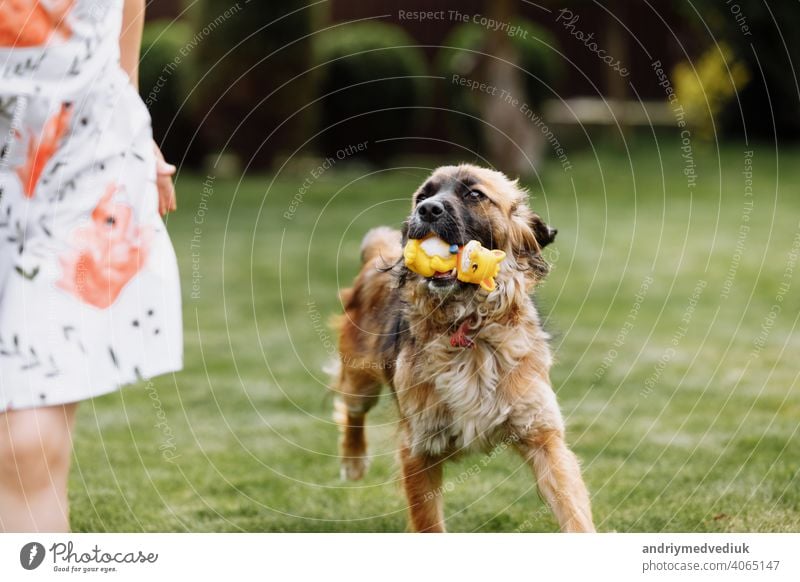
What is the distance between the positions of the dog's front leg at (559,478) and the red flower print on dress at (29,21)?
2457 mm

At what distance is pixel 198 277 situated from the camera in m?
12.5

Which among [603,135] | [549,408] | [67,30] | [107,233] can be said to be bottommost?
[549,408]

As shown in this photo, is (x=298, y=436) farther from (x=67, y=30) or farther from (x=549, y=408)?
(x=67, y=30)

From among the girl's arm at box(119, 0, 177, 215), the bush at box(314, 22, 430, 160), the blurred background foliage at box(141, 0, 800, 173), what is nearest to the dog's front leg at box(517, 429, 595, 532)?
the girl's arm at box(119, 0, 177, 215)

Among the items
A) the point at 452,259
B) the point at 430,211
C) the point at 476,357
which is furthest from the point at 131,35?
the point at 476,357

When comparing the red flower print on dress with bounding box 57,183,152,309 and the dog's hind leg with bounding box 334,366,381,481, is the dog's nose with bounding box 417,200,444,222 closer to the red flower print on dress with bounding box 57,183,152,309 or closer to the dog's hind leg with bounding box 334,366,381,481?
the red flower print on dress with bounding box 57,183,152,309

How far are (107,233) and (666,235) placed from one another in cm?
1137

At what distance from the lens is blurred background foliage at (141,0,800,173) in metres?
17.1

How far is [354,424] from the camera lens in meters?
6.38

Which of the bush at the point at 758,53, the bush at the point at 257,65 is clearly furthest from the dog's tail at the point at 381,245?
the bush at the point at 257,65

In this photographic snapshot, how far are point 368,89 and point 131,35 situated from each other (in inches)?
584

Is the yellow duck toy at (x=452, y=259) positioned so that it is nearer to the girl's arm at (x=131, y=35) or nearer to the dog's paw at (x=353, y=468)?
the girl's arm at (x=131, y=35)

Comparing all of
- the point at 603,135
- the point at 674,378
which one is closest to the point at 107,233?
the point at 674,378

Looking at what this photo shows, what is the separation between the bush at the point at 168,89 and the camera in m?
18.6
